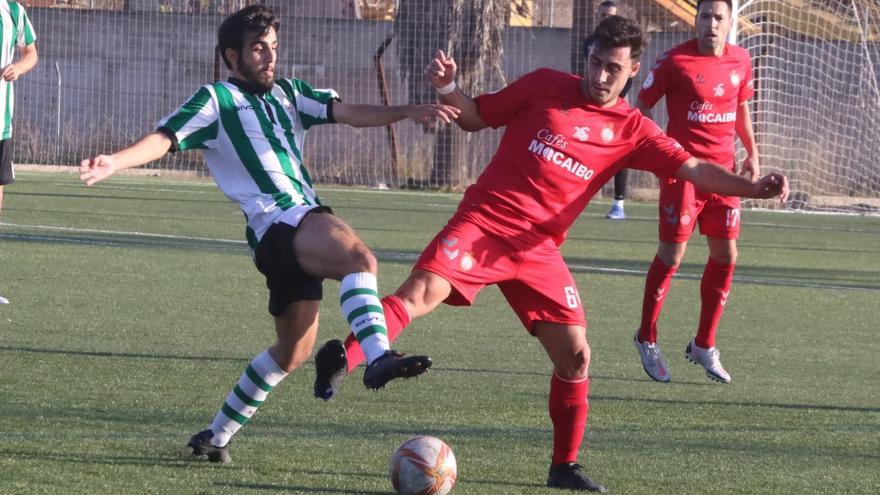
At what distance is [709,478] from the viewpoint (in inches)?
197

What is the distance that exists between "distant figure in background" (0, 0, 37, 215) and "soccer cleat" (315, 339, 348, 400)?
5.18 meters

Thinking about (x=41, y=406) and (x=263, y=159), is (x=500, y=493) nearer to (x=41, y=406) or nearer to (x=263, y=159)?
(x=263, y=159)

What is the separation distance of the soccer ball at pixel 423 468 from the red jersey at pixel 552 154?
0.90 metres

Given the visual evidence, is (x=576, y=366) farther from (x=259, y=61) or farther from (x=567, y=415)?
(x=259, y=61)

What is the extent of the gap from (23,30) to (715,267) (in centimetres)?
479

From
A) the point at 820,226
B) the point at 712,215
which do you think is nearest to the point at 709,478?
the point at 712,215

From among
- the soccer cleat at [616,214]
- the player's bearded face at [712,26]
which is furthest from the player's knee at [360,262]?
the soccer cleat at [616,214]

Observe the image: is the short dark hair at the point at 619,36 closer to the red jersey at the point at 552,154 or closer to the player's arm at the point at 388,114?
the red jersey at the point at 552,154

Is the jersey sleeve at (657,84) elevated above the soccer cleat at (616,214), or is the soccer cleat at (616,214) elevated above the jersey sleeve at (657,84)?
the jersey sleeve at (657,84)

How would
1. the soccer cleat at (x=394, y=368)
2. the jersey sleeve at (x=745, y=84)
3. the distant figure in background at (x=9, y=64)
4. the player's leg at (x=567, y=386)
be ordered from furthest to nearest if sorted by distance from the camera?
the distant figure in background at (x=9, y=64) → the jersey sleeve at (x=745, y=84) → the player's leg at (x=567, y=386) → the soccer cleat at (x=394, y=368)

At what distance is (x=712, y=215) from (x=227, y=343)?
2599mm

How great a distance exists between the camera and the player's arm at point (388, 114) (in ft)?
16.7

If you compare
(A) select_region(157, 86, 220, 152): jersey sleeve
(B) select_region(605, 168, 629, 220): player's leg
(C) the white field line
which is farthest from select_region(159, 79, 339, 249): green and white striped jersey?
(B) select_region(605, 168, 629, 220): player's leg

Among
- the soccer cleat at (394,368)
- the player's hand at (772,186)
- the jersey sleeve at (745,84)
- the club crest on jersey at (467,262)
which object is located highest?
the jersey sleeve at (745,84)
